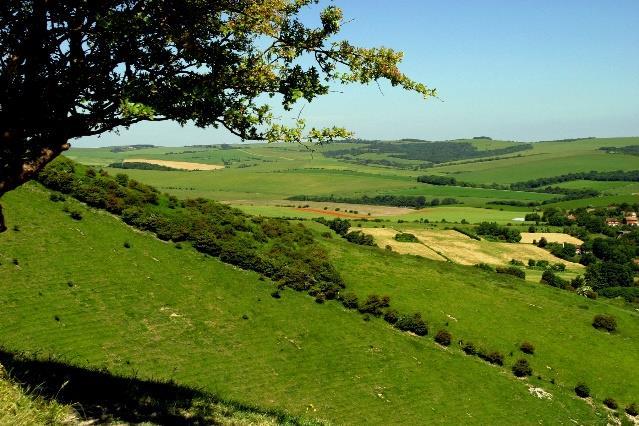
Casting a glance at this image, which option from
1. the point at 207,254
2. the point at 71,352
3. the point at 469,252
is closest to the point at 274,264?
the point at 207,254

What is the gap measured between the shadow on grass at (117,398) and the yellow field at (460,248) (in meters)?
114

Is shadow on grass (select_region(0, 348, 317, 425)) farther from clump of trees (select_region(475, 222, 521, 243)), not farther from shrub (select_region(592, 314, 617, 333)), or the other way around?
clump of trees (select_region(475, 222, 521, 243))

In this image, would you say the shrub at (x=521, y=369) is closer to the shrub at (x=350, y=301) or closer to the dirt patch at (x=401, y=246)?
the shrub at (x=350, y=301)

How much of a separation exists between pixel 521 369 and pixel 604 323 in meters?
27.4

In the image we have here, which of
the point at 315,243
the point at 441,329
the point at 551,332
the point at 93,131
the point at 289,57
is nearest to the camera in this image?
the point at 93,131

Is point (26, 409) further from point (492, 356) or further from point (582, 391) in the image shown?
point (582, 391)

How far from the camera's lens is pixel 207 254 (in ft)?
258

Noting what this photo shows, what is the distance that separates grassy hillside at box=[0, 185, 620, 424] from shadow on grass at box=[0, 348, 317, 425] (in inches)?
1110

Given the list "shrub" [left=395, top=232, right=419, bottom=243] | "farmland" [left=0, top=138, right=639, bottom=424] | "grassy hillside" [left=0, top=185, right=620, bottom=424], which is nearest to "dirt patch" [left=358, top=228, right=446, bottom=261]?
"shrub" [left=395, top=232, right=419, bottom=243]

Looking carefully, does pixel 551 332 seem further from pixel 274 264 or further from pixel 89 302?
pixel 89 302

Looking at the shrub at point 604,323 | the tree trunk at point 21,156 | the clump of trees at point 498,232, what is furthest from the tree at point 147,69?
the clump of trees at point 498,232

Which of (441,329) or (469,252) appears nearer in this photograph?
(441,329)

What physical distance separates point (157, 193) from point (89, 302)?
1460 inches

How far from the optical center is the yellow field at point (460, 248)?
134 m
